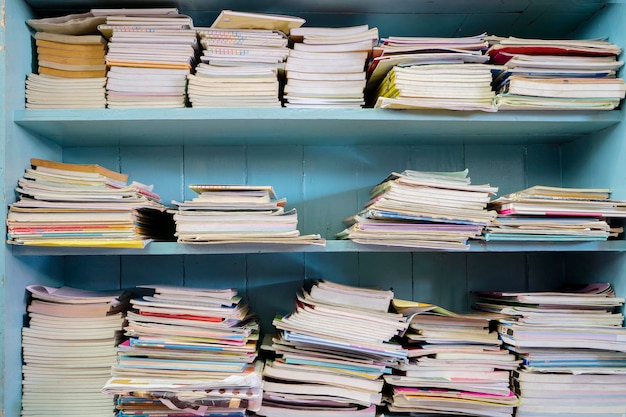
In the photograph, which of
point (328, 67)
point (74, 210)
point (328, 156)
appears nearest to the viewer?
point (74, 210)

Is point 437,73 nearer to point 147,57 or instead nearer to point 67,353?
point 147,57

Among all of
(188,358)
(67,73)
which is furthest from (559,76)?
(67,73)

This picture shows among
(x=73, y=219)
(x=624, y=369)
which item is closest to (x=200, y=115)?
(x=73, y=219)

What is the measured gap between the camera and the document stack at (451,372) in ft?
4.69

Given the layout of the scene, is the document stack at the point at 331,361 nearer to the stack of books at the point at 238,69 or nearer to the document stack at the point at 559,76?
the stack of books at the point at 238,69

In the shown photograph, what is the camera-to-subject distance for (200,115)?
1.42 m

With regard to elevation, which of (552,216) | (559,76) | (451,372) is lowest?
(451,372)

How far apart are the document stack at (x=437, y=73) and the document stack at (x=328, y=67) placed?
6cm

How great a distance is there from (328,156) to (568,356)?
0.94 m

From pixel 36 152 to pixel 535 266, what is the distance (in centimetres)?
162

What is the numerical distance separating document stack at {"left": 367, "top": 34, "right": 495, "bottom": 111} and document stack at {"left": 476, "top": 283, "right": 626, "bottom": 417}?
1.92 feet

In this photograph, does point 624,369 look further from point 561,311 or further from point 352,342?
point 352,342

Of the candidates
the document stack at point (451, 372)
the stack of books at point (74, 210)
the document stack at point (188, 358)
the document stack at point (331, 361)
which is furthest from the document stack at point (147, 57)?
the document stack at point (451, 372)

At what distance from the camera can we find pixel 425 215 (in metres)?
1.41
